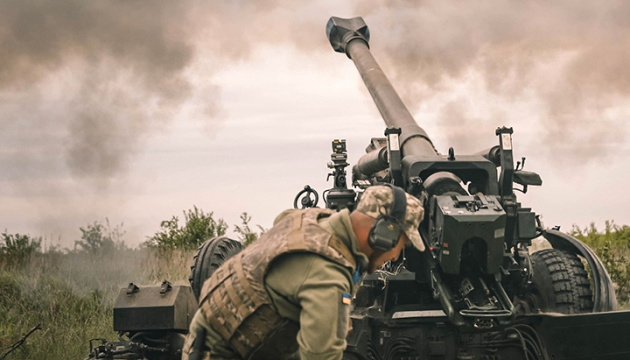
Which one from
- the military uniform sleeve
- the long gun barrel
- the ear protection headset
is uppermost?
the long gun barrel

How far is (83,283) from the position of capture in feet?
38.6

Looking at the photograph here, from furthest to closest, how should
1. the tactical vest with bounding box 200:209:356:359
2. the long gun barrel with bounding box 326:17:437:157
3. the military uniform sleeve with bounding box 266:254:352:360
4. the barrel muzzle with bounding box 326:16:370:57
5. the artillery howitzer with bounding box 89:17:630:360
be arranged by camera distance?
1. the barrel muzzle with bounding box 326:16:370:57
2. the long gun barrel with bounding box 326:17:437:157
3. the artillery howitzer with bounding box 89:17:630:360
4. the tactical vest with bounding box 200:209:356:359
5. the military uniform sleeve with bounding box 266:254:352:360

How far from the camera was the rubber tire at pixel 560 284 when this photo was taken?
25.6ft

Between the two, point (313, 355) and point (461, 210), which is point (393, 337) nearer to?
point (461, 210)

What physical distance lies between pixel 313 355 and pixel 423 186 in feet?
13.6

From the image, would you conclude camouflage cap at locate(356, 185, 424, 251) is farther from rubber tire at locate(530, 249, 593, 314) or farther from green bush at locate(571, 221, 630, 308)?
green bush at locate(571, 221, 630, 308)

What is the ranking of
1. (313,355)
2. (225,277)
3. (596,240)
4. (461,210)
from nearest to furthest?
1. (313,355)
2. (225,277)
3. (461,210)
4. (596,240)

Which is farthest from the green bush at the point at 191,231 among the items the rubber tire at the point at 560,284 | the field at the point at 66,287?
the rubber tire at the point at 560,284

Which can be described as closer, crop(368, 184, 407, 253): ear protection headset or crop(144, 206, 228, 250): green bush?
crop(368, 184, 407, 253): ear protection headset

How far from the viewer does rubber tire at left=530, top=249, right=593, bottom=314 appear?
25.6 feet

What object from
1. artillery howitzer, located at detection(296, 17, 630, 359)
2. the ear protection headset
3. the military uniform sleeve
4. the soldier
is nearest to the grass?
artillery howitzer, located at detection(296, 17, 630, 359)

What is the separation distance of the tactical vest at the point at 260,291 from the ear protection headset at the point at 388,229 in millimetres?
124

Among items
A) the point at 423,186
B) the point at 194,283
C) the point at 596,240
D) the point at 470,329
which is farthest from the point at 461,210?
the point at 596,240

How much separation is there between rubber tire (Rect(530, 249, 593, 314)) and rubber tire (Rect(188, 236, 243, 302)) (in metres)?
2.89
